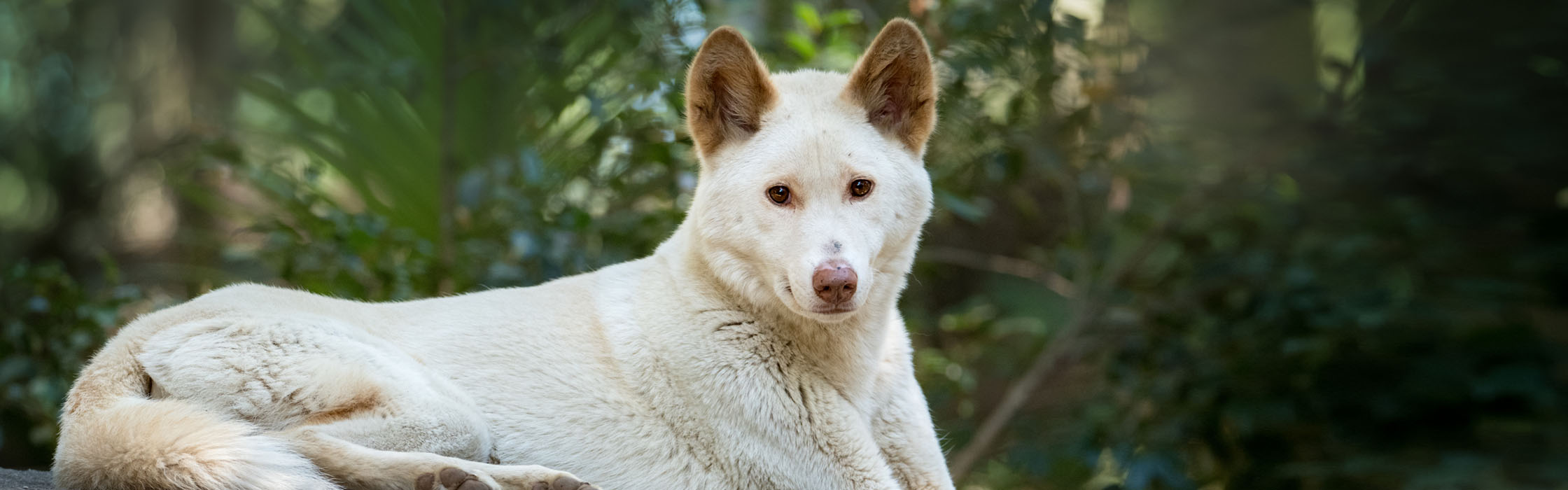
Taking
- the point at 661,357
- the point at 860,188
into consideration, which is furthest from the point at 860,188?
the point at 661,357

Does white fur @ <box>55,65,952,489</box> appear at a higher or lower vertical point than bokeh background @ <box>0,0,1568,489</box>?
lower

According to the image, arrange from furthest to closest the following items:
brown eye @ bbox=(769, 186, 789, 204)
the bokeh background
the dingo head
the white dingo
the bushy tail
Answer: the bokeh background, brown eye @ bbox=(769, 186, 789, 204), the dingo head, the white dingo, the bushy tail

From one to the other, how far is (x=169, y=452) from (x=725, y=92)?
168 centimetres

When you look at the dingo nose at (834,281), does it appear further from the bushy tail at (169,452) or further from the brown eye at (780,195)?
the bushy tail at (169,452)

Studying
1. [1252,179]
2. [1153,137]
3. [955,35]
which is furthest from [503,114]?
[1252,179]

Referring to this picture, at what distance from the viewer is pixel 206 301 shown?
9.87ft

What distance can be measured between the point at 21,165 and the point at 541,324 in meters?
12.6

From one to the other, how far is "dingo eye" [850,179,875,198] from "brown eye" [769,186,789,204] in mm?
175

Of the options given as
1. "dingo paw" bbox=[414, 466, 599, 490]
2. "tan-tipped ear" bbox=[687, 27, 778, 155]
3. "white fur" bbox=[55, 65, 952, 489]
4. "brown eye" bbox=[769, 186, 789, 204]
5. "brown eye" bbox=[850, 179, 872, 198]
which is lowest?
"dingo paw" bbox=[414, 466, 599, 490]

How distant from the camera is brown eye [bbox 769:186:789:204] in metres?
2.96

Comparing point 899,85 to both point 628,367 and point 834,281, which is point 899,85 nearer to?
point 834,281

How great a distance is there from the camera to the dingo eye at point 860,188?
2971mm

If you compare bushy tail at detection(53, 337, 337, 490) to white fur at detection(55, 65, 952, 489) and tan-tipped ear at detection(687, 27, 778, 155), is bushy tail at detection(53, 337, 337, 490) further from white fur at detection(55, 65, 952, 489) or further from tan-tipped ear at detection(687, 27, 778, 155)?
tan-tipped ear at detection(687, 27, 778, 155)

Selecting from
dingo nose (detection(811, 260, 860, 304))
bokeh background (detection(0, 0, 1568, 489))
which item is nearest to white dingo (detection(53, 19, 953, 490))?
dingo nose (detection(811, 260, 860, 304))
